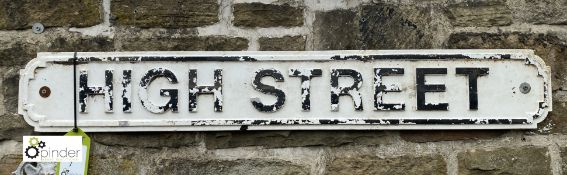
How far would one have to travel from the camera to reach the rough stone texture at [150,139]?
5.85ft

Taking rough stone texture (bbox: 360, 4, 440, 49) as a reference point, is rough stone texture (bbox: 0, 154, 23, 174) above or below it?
below

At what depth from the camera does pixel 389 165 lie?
70.1 inches

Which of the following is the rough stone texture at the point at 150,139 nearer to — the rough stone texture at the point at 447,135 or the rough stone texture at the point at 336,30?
the rough stone texture at the point at 336,30

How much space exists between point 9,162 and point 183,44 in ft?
1.83

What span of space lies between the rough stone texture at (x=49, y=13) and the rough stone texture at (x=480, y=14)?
0.96 meters

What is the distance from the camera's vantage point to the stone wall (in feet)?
5.84

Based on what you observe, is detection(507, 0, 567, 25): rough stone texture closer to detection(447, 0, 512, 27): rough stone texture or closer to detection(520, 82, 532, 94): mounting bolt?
detection(447, 0, 512, 27): rough stone texture

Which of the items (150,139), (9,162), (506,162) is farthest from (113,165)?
(506,162)

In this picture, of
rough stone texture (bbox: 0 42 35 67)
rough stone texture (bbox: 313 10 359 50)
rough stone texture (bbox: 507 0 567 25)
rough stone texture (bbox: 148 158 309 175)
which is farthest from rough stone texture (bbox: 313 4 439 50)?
rough stone texture (bbox: 0 42 35 67)

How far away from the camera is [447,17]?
5.93 feet

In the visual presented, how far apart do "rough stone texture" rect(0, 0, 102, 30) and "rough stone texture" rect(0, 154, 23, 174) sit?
1.13ft

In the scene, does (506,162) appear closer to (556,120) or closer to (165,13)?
(556,120)

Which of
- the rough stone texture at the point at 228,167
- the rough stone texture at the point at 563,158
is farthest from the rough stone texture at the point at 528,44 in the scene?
the rough stone texture at the point at 228,167

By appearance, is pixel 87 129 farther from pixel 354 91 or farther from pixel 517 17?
pixel 517 17
